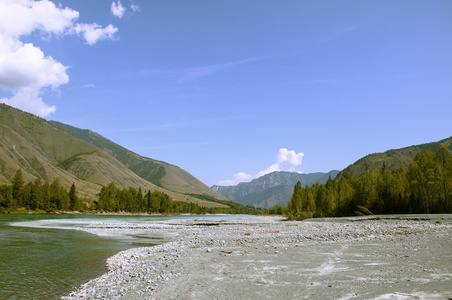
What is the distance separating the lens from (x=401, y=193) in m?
77.9

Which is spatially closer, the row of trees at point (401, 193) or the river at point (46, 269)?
the river at point (46, 269)

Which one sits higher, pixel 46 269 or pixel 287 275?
pixel 287 275

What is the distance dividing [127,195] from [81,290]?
189 metres

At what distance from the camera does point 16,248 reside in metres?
27.9

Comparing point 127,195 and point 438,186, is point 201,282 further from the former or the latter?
point 127,195

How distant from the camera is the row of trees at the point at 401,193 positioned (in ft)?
221

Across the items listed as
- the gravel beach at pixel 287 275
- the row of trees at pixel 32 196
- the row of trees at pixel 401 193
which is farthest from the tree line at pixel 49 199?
the gravel beach at pixel 287 275

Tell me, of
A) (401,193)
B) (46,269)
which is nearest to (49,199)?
(46,269)

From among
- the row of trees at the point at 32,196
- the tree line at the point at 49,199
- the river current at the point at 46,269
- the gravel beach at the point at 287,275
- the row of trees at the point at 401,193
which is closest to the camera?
the gravel beach at the point at 287,275

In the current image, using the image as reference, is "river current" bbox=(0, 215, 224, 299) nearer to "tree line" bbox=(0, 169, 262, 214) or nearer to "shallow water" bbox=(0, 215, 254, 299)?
"shallow water" bbox=(0, 215, 254, 299)

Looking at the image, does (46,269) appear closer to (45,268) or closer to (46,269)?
(46,269)

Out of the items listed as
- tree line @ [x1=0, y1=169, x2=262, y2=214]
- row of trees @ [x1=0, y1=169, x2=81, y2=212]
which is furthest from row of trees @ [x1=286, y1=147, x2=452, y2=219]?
tree line @ [x1=0, y1=169, x2=262, y2=214]

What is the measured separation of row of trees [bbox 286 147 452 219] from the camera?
221ft

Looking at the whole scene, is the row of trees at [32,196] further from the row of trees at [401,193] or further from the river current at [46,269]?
the river current at [46,269]
